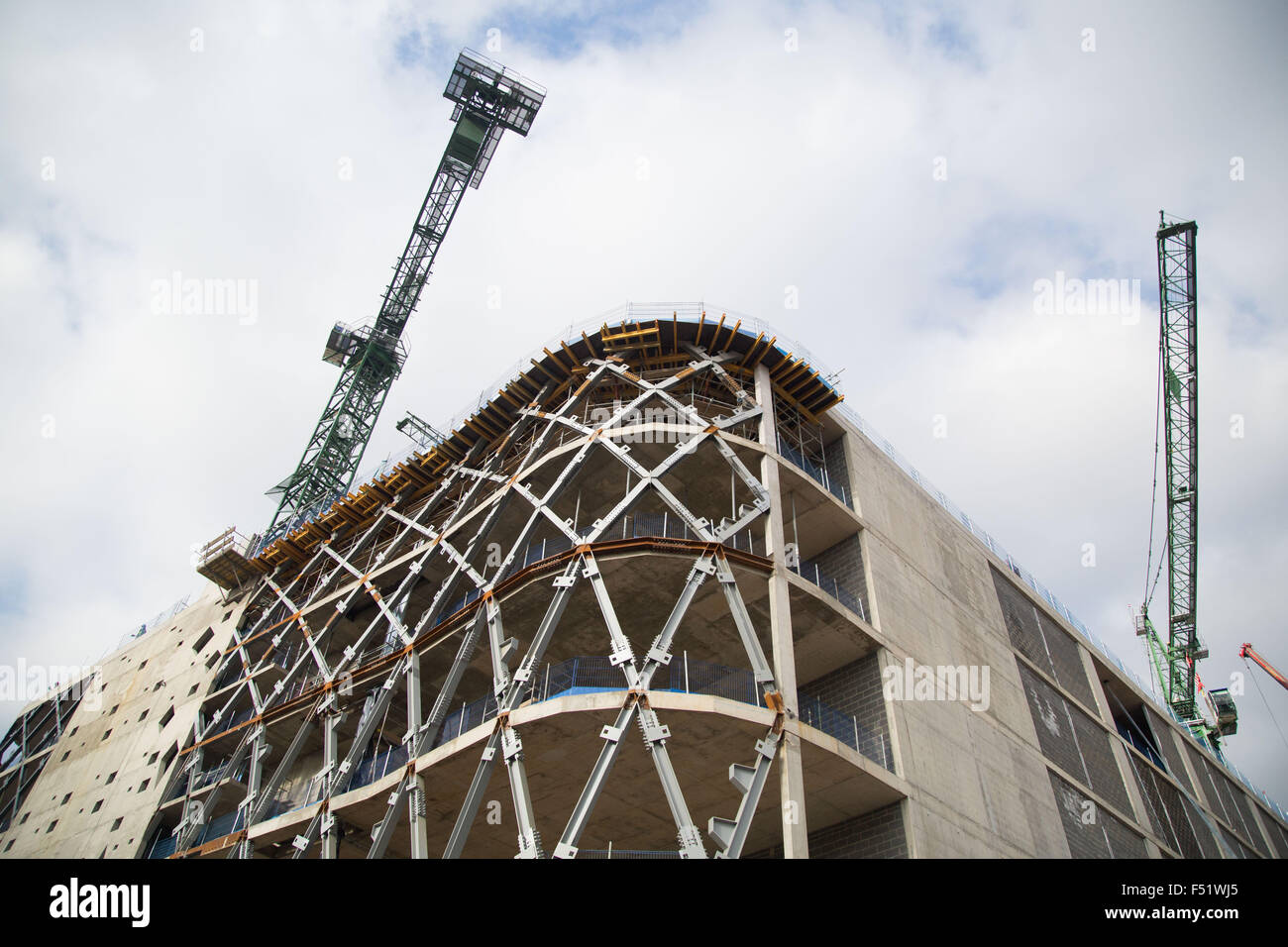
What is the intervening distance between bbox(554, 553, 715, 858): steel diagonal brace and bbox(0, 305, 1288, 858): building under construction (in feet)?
0.24

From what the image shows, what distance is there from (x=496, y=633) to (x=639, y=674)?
5.40m

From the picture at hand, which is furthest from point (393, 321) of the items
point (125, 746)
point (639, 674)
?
point (639, 674)

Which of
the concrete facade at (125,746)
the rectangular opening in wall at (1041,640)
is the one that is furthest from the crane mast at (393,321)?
the rectangular opening in wall at (1041,640)

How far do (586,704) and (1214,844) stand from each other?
36678mm

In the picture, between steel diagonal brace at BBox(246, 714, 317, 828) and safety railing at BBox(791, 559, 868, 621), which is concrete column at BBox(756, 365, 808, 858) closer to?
safety railing at BBox(791, 559, 868, 621)

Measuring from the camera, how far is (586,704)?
19828mm

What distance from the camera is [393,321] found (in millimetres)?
60844

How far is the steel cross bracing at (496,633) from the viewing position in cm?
1914

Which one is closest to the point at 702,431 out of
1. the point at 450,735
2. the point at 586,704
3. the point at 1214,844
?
the point at 586,704

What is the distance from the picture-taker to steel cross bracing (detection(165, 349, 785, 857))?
1914cm

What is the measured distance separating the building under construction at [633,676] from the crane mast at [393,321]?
11498 millimetres

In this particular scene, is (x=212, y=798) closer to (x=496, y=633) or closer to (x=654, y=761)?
(x=496, y=633)

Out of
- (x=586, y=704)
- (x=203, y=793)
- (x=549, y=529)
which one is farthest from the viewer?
(x=203, y=793)
